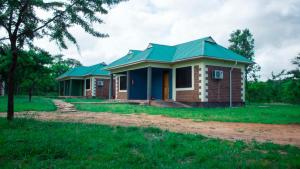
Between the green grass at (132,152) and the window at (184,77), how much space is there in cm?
1200

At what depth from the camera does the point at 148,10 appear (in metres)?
16.6

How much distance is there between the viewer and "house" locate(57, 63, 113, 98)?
3184 cm

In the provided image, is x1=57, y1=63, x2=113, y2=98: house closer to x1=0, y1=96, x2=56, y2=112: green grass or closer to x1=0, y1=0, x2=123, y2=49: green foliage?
x1=0, y1=96, x2=56, y2=112: green grass

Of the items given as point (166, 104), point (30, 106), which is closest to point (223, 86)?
point (166, 104)

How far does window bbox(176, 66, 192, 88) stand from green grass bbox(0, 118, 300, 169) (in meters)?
12.0

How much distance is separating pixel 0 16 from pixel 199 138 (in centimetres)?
573

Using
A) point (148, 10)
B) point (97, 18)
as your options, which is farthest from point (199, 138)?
point (148, 10)

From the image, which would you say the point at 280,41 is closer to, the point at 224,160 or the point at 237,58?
the point at 237,58

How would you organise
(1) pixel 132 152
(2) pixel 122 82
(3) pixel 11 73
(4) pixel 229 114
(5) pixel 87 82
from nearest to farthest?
(1) pixel 132 152 < (3) pixel 11 73 < (4) pixel 229 114 < (2) pixel 122 82 < (5) pixel 87 82

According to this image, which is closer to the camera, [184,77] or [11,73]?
[11,73]

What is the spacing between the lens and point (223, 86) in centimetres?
1816

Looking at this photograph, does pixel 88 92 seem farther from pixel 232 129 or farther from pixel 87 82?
pixel 232 129

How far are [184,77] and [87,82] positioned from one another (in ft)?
60.2

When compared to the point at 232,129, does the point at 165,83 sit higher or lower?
higher
